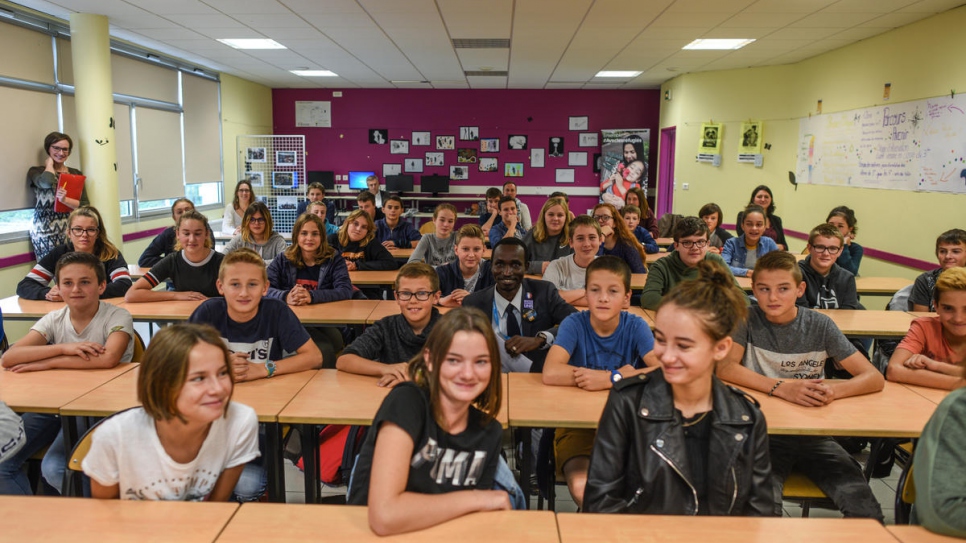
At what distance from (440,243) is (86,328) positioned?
3092 millimetres

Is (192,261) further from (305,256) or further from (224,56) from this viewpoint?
(224,56)

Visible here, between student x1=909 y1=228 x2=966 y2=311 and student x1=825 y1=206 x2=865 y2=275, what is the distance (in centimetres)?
100

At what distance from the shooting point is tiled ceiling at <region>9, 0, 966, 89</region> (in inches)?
209

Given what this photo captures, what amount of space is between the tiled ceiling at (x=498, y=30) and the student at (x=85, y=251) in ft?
7.53

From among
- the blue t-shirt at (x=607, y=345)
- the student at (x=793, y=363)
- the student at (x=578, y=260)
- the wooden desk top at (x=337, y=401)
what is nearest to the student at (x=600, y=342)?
the blue t-shirt at (x=607, y=345)

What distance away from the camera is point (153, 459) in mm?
1686

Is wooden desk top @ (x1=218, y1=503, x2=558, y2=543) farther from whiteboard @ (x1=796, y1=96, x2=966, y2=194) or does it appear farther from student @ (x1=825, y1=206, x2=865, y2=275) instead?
whiteboard @ (x1=796, y1=96, x2=966, y2=194)

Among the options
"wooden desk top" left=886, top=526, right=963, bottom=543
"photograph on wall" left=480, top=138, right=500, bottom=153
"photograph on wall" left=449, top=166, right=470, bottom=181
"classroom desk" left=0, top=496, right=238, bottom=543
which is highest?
"photograph on wall" left=480, top=138, right=500, bottom=153

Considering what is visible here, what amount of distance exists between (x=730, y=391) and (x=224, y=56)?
8146 millimetres

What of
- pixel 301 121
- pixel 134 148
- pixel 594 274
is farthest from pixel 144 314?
pixel 301 121

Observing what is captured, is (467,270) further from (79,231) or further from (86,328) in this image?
(79,231)

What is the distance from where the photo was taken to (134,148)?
757 centimetres

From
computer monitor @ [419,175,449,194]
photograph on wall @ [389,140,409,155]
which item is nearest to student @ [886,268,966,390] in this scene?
computer monitor @ [419,175,449,194]

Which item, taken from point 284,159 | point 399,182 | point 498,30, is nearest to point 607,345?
point 498,30
